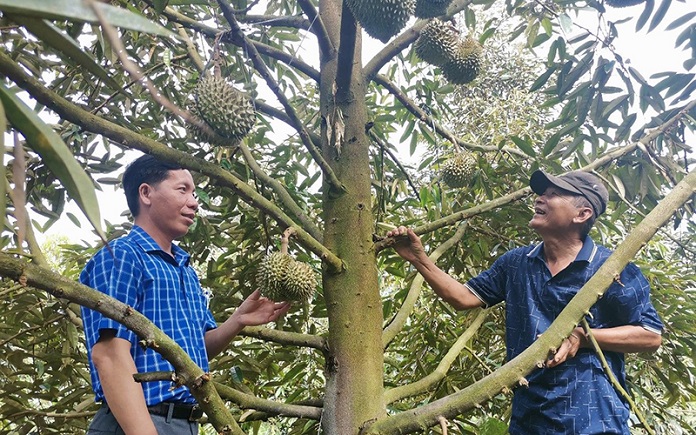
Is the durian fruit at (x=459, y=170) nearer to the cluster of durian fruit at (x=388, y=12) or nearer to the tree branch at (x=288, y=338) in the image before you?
the cluster of durian fruit at (x=388, y=12)

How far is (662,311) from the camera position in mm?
2398

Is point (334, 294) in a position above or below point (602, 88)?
below

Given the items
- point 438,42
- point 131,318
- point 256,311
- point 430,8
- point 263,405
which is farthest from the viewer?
point 438,42

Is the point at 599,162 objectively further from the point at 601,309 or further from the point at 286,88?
the point at 286,88

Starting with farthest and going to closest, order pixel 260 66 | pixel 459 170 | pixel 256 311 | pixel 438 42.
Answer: pixel 459 170, pixel 438 42, pixel 256 311, pixel 260 66

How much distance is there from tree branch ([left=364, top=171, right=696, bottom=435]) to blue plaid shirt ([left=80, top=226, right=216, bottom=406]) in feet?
1.90

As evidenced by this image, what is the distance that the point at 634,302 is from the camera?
190 cm

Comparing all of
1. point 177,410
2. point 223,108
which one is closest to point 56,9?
point 223,108


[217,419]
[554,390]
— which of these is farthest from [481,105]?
[217,419]

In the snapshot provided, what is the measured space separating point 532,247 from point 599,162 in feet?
1.33

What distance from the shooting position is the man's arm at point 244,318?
1931mm

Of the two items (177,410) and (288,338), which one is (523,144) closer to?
(288,338)

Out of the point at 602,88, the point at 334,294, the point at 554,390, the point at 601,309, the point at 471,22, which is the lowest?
the point at 554,390

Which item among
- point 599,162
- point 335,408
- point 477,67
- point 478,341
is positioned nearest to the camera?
point 335,408
